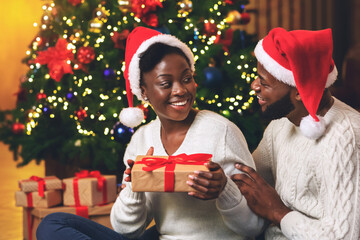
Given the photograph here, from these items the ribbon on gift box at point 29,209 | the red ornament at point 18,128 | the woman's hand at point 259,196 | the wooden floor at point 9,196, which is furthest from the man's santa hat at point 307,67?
the red ornament at point 18,128

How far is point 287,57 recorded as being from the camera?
57.4 inches

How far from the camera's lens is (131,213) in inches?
65.4

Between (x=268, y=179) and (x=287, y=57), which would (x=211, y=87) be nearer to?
(x=268, y=179)

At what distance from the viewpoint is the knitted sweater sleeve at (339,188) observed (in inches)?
52.4

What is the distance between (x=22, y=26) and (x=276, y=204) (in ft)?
21.9

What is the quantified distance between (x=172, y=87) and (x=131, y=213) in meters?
0.46

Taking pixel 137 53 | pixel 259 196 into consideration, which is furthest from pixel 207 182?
pixel 137 53

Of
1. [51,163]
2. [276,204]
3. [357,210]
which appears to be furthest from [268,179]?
[51,163]

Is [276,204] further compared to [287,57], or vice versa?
[276,204]

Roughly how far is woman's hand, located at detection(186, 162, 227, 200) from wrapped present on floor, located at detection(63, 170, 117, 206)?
1.42 m

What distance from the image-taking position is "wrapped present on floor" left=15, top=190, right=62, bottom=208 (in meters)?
2.74

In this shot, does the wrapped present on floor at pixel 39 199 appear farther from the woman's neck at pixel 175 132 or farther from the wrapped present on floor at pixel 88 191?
the woman's neck at pixel 175 132

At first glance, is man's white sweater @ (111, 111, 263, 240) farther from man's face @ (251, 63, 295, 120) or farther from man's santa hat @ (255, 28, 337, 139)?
man's santa hat @ (255, 28, 337, 139)

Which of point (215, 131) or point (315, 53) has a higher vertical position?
point (315, 53)
